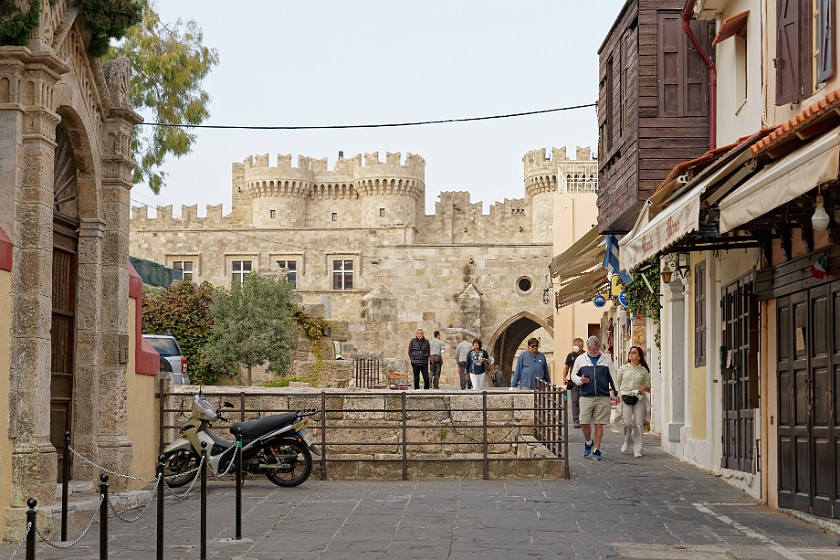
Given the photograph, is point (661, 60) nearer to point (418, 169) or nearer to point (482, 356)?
point (482, 356)

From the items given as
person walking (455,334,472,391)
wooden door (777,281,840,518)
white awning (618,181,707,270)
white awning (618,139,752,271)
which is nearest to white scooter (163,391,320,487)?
white awning (618,181,707,270)

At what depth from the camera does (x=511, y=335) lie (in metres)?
52.3

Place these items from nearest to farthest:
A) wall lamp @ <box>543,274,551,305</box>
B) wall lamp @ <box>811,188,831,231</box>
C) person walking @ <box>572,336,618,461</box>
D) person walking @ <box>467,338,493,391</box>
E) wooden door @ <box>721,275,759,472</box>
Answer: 1. wall lamp @ <box>811,188,831,231</box>
2. wooden door @ <box>721,275,759,472</box>
3. person walking @ <box>572,336,618,461</box>
4. person walking @ <box>467,338,493,391</box>
5. wall lamp @ <box>543,274,551,305</box>

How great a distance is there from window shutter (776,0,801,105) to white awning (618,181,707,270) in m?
1.31

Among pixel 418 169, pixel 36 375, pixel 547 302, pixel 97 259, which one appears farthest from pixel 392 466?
pixel 418 169

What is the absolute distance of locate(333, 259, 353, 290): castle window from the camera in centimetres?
6306

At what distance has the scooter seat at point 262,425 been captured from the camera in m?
13.6

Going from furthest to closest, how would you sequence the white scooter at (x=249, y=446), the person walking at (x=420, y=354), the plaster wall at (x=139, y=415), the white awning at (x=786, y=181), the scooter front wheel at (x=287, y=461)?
the person walking at (x=420, y=354), the scooter front wheel at (x=287, y=461), the white scooter at (x=249, y=446), the plaster wall at (x=139, y=415), the white awning at (x=786, y=181)

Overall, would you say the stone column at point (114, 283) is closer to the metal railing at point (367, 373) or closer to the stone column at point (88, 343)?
the stone column at point (88, 343)

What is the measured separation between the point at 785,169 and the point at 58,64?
5.63 metres

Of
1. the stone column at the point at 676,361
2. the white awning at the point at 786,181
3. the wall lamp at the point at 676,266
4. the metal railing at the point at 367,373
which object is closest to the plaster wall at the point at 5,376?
the white awning at the point at 786,181

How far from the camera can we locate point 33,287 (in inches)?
389

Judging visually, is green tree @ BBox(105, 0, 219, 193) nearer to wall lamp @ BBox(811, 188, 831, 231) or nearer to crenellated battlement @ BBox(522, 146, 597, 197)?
wall lamp @ BBox(811, 188, 831, 231)

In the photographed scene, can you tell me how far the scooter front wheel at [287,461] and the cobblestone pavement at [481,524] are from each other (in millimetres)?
150
